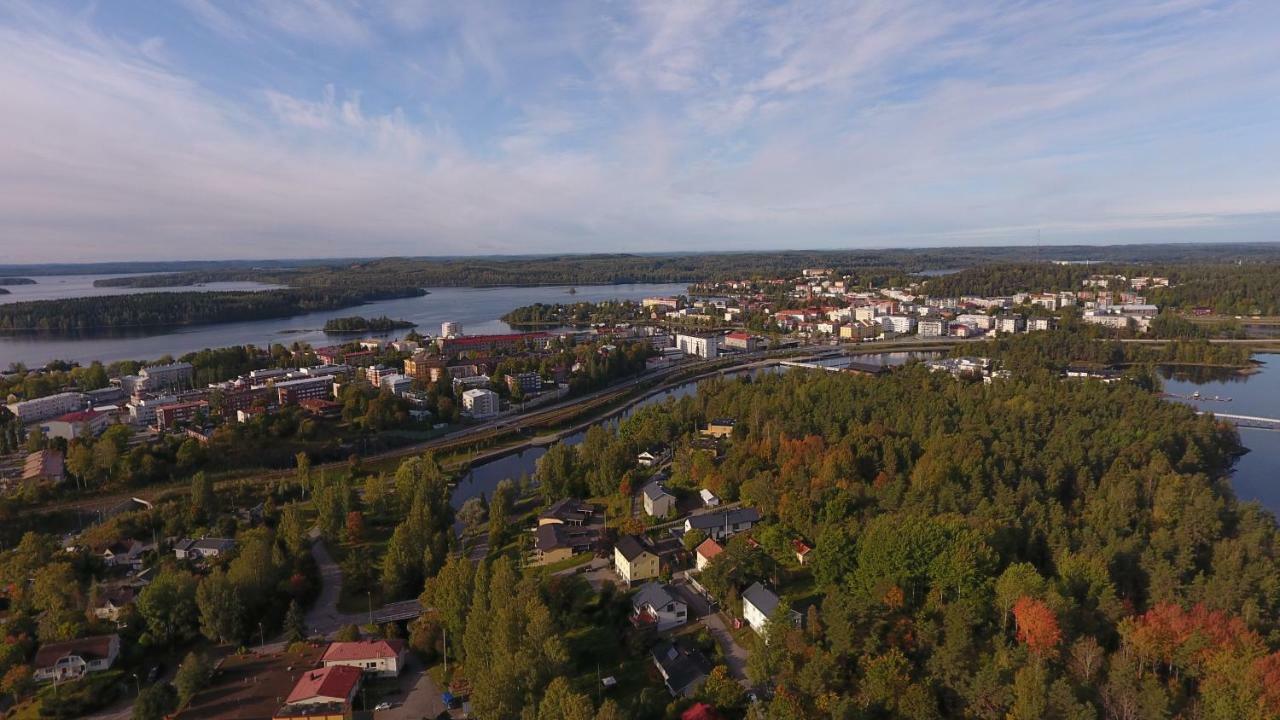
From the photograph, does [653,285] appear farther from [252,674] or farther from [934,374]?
[252,674]

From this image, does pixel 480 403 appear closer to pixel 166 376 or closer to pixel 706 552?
pixel 706 552

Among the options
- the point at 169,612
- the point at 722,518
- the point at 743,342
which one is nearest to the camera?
the point at 169,612

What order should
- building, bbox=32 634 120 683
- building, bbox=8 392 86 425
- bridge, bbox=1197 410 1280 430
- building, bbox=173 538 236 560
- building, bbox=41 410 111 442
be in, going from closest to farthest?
building, bbox=32 634 120 683, building, bbox=173 538 236 560, building, bbox=41 410 111 442, bridge, bbox=1197 410 1280 430, building, bbox=8 392 86 425

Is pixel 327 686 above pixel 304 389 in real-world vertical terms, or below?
below

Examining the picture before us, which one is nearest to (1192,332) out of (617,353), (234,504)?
(617,353)

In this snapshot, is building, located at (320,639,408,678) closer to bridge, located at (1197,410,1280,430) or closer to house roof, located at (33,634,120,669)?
house roof, located at (33,634,120,669)

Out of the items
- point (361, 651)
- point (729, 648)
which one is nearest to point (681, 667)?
point (729, 648)

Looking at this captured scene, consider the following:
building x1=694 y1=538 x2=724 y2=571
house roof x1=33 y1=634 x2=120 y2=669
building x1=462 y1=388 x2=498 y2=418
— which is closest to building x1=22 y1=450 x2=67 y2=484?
house roof x1=33 y1=634 x2=120 y2=669
